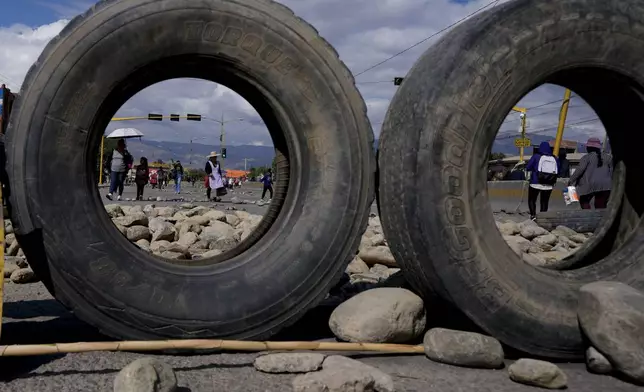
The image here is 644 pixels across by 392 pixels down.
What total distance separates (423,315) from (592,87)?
63.3 inches

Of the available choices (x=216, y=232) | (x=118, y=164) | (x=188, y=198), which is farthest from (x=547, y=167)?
(x=188, y=198)

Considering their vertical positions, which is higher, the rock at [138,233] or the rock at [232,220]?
the rock at [232,220]

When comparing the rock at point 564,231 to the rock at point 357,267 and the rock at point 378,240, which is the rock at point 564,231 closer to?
the rock at point 378,240

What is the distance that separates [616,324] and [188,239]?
4.11 metres

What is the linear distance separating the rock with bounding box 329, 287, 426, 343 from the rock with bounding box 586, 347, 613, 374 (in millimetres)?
737

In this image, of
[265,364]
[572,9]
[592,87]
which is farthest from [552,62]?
[265,364]

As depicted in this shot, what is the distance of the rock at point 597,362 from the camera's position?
109 inches

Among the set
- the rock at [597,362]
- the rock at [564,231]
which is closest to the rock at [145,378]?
the rock at [597,362]

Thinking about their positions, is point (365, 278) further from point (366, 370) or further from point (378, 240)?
point (366, 370)

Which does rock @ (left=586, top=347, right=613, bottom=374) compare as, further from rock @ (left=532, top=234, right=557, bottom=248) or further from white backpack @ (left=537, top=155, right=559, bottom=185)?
white backpack @ (left=537, top=155, right=559, bottom=185)

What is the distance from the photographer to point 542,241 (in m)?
6.31

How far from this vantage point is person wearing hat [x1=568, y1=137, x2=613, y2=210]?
374 inches

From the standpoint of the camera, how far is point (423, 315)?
3.05m

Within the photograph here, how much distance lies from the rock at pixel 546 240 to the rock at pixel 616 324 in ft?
11.2
